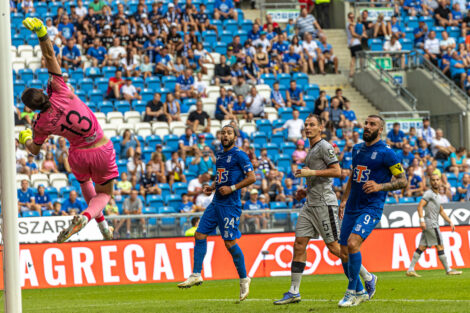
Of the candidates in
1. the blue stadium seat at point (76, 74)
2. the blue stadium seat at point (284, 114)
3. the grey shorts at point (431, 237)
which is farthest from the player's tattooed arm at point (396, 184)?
the blue stadium seat at point (76, 74)

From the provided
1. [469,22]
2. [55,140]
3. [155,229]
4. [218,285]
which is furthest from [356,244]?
[469,22]

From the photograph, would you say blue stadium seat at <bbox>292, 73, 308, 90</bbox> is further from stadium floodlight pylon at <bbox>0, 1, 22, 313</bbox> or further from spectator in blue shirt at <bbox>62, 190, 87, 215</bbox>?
stadium floodlight pylon at <bbox>0, 1, 22, 313</bbox>

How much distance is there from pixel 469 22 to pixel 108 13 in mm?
13300

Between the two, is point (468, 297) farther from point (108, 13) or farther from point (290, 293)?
point (108, 13)

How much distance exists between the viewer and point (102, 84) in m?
24.9

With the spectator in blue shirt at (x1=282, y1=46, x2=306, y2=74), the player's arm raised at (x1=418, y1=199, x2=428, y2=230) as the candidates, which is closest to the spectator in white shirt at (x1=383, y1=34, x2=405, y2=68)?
the spectator in blue shirt at (x1=282, y1=46, x2=306, y2=74)

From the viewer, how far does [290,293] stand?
36.1 feet

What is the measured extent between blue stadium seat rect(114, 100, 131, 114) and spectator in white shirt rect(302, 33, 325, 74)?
6.95m

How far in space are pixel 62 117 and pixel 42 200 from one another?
11.6 m

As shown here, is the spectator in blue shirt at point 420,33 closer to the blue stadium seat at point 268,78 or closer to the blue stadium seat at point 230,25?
the blue stadium seat at point 268,78

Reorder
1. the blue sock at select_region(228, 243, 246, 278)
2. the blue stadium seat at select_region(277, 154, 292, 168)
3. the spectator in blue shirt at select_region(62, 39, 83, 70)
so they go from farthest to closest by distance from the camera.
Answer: the spectator in blue shirt at select_region(62, 39, 83, 70), the blue stadium seat at select_region(277, 154, 292, 168), the blue sock at select_region(228, 243, 246, 278)

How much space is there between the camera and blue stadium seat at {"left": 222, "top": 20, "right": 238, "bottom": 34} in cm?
2842

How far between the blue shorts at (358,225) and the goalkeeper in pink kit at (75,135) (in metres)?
2.96

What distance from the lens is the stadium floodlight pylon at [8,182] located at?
6.56 m
